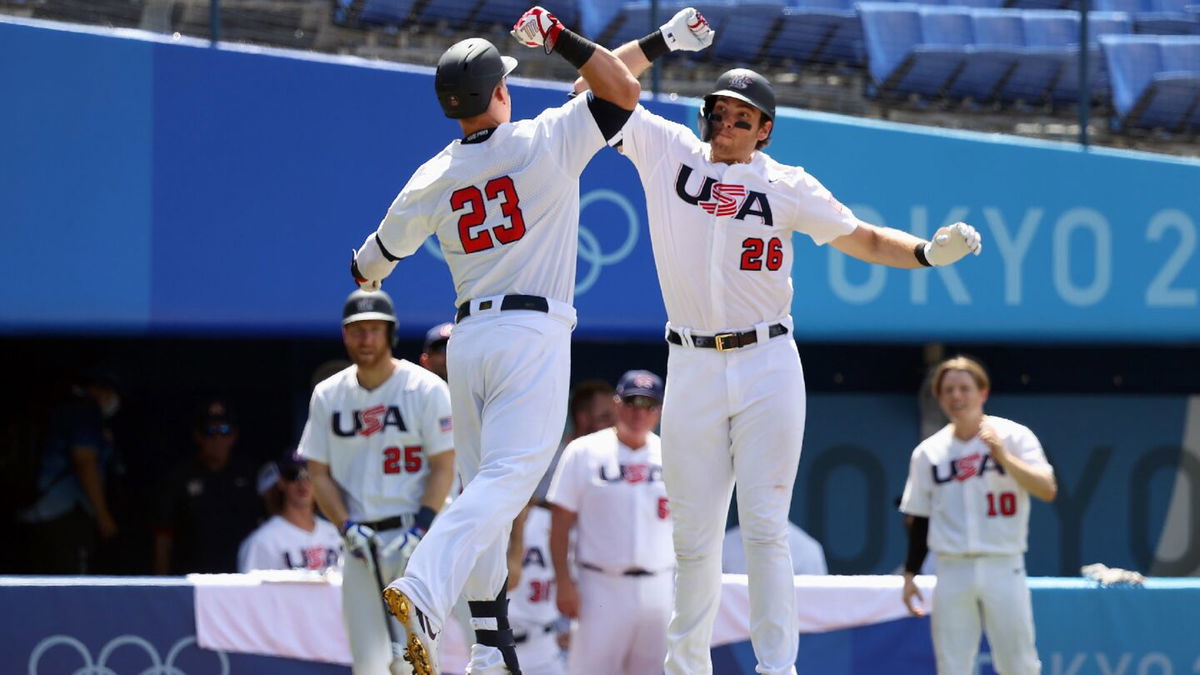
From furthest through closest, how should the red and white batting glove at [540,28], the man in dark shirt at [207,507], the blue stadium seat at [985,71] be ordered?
1. the blue stadium seat at [985,71]
2. the man in dark shirt at [207,507]
3. the red and white batting glove at [540,28]

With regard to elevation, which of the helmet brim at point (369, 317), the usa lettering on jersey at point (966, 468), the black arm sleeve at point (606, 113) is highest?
the black arm sleeve at point (606, 113)

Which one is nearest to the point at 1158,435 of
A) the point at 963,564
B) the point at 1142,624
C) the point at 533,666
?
the point at 1142,624

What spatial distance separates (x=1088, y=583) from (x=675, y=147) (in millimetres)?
3561

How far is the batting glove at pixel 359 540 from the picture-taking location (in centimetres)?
606

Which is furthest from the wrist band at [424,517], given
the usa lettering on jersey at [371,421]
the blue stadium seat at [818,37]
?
the blue stadium seat at [818,37]

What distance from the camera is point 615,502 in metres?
6.96

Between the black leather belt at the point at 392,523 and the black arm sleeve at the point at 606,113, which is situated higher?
the black arm sleeve at the point at 606,113

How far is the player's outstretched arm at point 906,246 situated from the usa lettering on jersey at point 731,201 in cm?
32

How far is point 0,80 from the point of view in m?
7.39

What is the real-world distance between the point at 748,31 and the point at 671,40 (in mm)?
5151

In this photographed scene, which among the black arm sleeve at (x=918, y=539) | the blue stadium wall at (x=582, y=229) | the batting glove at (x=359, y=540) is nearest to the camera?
the batting glove at (x=359, y=540)

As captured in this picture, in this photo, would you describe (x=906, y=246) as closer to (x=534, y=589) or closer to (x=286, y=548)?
(x=534, y=589)

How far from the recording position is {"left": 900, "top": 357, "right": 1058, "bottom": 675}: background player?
6.78 m

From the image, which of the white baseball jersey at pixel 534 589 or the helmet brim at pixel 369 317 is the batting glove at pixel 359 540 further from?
the white baseball jersey at pixel 534 589
